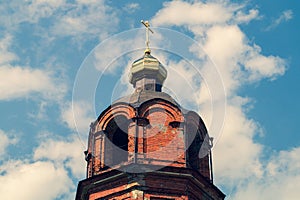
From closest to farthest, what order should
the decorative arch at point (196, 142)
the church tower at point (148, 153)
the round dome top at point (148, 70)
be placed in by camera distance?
the church tower at point (148, 153)
the decorative arch at point (196, 142)
the round dome top at point (148, 70)

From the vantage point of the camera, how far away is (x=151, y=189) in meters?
16.3

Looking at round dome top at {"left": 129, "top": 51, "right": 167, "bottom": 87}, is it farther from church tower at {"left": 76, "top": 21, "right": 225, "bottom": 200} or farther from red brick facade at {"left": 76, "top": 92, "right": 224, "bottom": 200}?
red brick facade at {"left": 76, "top": 92, "right": 224, "bottom": 200}

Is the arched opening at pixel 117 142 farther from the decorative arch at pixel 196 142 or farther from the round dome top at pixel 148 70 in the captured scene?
the round dome top at pixel 148 70

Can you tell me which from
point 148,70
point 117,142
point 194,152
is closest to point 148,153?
point 117,142

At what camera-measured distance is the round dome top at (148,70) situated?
65.7ft

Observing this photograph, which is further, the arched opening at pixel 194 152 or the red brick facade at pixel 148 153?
the arched opening at pixel 194 152

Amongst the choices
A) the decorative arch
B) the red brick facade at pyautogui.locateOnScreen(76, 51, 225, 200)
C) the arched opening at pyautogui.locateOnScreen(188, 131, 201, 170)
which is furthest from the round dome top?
the arched opening at pyautogui.locateOnScreen(188, 131, 201, 170)

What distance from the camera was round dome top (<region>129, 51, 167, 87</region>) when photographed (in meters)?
20.0

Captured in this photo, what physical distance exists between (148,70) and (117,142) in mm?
2871

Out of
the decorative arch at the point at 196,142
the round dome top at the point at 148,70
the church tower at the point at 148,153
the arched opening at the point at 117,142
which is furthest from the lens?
the round dome top at the point at 148,70

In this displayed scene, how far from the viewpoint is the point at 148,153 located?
16.8 m

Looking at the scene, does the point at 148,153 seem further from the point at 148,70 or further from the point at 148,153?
the point at 148,70

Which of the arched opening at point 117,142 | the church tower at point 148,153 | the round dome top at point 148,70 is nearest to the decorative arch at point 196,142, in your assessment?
the church tower at point 148,153

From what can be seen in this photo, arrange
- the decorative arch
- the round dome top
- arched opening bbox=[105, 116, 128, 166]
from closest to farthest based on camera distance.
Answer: arched opening bbox=[105, 116, 128, 166] < the decorative arch < the round dome top
